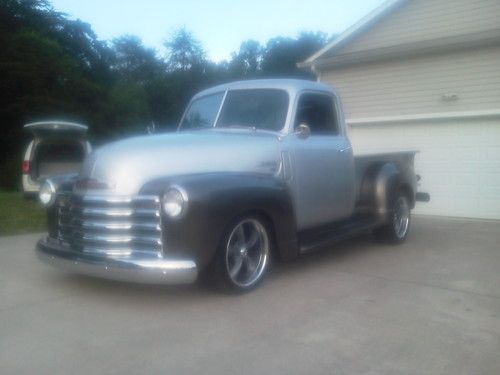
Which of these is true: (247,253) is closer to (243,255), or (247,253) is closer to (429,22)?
(243,255)

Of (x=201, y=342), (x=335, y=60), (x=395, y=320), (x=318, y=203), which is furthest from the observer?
(x=335, y=60)

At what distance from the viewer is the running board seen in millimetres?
5512

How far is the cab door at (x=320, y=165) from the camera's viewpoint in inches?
222

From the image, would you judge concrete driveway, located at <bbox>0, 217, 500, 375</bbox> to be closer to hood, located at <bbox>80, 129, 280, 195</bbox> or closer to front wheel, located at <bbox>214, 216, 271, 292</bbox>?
front wheel, located at <bbox>214, 216, 271, 292</bbox>

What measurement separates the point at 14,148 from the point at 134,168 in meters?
18.6

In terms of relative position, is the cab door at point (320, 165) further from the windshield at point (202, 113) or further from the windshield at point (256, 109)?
the windshield at point (202, 113)

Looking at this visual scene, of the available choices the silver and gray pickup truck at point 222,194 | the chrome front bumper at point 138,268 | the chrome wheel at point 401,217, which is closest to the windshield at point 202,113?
the silver and gray pickup truck at point 222,194

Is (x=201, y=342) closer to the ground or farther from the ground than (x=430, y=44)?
closer to the ground

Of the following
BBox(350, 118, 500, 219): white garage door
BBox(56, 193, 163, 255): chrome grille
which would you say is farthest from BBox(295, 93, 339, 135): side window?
BBox(350, 118, 500, 219): white garage door

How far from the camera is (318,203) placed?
586cm

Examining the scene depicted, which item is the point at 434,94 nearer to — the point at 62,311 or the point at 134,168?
the point at 134,168

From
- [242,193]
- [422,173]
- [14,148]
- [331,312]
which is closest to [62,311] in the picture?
[242,193]

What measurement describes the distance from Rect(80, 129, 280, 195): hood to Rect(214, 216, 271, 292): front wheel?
0.59 metres

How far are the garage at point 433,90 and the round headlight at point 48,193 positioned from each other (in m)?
8.23
